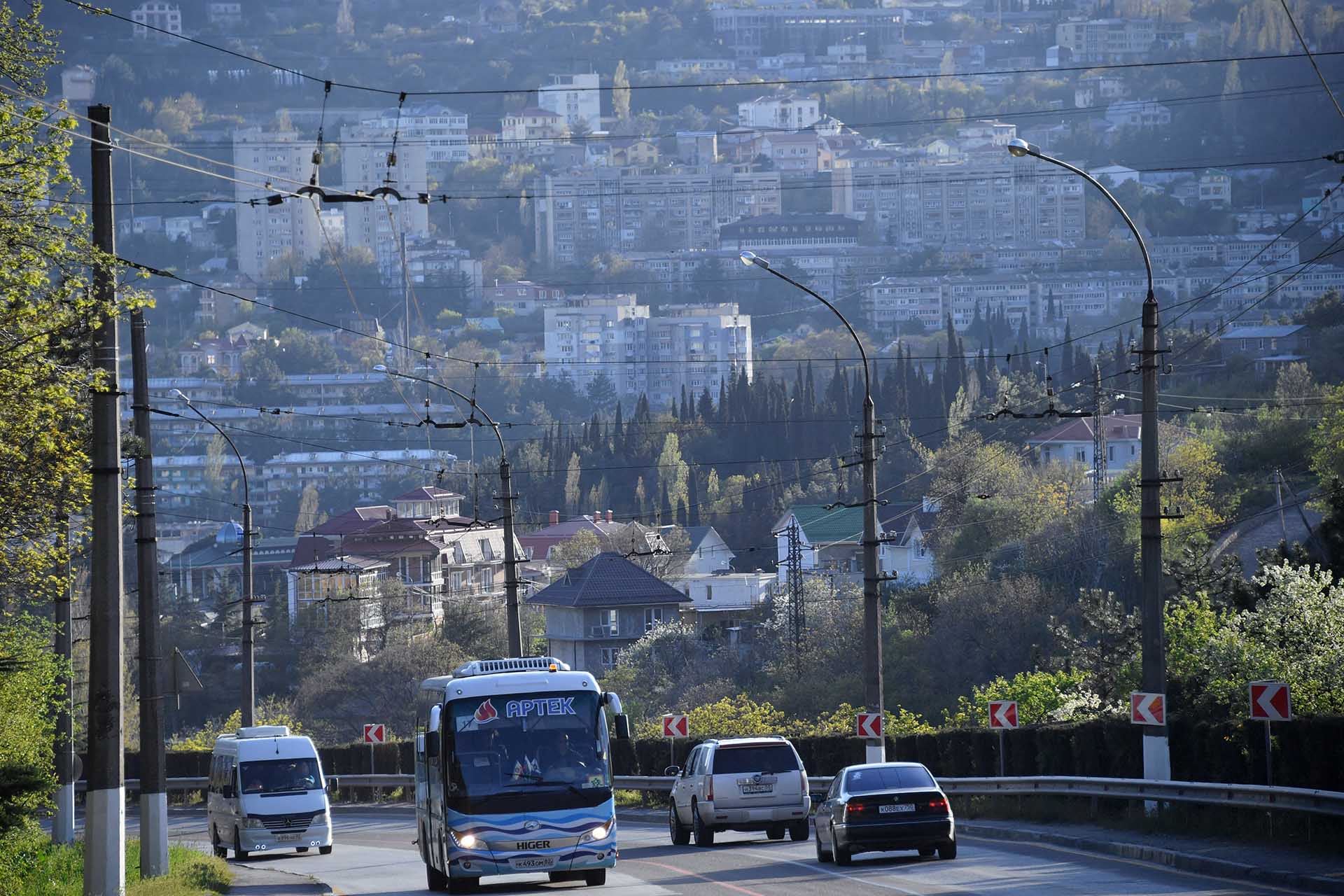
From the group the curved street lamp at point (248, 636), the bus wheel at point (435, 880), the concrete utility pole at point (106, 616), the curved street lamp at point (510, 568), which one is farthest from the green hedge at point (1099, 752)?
the concrete utility pole at point (106, 616)

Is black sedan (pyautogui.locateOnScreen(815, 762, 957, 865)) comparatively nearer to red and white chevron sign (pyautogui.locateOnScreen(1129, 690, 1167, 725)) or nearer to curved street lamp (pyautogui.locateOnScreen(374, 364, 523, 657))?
red and white chevron sign (pyautogui.locateOnScreen(1129, 690, 1167, 725))

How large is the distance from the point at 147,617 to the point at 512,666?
24.6 feet

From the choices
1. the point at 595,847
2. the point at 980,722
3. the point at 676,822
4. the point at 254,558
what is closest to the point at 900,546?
the point at 980,722

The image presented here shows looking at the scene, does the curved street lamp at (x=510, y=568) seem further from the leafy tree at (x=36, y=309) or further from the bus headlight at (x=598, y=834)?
the bus headlight at (x=598, y=834)

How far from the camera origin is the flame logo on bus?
21312 mm

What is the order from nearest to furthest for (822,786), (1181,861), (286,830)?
(1181,861) < (286,830) < (822,786)

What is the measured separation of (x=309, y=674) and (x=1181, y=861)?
292ft

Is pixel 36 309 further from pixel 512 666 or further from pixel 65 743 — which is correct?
pixel 65 743

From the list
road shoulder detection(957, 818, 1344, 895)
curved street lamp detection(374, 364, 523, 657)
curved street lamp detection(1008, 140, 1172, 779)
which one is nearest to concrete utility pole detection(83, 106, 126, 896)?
road shoulder detection(957, 818, 1344, 895)

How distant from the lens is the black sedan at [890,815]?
73.3ft

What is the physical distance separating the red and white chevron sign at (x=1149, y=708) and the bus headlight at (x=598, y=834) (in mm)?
7039

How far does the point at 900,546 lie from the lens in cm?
12400

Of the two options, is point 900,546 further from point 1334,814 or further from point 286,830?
point 1334,814

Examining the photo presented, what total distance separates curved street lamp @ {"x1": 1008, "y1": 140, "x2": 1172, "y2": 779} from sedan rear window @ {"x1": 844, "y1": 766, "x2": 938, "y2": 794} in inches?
129
